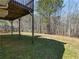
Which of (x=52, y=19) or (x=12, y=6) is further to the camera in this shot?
(x=52, y=19)

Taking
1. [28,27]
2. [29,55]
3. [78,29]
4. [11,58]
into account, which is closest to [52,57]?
[29,55]

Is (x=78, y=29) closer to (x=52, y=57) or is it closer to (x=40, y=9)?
(x=40, y=9)

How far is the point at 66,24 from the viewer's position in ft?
58.0

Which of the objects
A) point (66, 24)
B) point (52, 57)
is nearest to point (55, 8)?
point (66, 24)

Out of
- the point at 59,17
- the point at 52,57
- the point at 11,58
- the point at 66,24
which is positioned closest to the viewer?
the point at 11,58

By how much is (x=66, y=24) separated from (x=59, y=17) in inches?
62.7

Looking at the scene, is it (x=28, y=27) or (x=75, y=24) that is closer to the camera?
(x=75, y=24)

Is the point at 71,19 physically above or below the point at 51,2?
below

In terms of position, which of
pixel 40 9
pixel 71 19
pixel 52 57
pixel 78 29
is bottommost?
pixel 52 57

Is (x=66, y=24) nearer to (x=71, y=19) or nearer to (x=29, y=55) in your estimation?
(x=71, y=19)

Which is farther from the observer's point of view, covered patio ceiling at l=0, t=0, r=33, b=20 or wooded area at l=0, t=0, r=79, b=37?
wooded area at l=0, t=0, r=79, b=37

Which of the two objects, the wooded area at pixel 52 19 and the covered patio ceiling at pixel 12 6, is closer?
the covered patio ceiling at pixel 12 6

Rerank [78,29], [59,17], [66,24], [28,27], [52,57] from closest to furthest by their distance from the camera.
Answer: [52,57]
[78,29]
[66,24]
[59,17]
[28,27]

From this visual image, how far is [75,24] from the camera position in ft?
54.9
